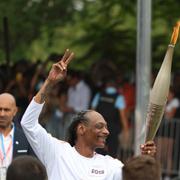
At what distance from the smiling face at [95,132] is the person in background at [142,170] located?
5.40 ft

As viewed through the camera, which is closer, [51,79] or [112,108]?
[51,79]

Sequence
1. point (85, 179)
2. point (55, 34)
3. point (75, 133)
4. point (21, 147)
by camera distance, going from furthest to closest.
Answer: point (55, 34), point (21, 147), point (75, 133), point (85, 179)

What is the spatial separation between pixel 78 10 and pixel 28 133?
27.6ft

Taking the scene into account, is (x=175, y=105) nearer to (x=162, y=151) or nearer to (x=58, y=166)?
(x=162, y=151)

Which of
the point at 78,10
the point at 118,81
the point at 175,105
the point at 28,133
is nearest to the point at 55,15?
the point at 78,10

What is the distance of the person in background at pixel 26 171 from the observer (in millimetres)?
4516

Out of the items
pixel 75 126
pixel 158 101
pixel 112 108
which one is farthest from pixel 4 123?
pixel 112 108

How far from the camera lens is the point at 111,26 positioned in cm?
1455

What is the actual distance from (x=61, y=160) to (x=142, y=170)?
1.66 m

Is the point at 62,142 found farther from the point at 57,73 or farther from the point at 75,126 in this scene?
the point at 57,73

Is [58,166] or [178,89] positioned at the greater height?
[178,89]

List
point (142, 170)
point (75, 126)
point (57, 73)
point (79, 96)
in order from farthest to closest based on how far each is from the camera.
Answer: point (79, 96)
point (75, 126)
point (57, 73)
point (142, 170)

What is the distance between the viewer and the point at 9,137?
295 inches

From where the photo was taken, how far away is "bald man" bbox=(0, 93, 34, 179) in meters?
7.30
